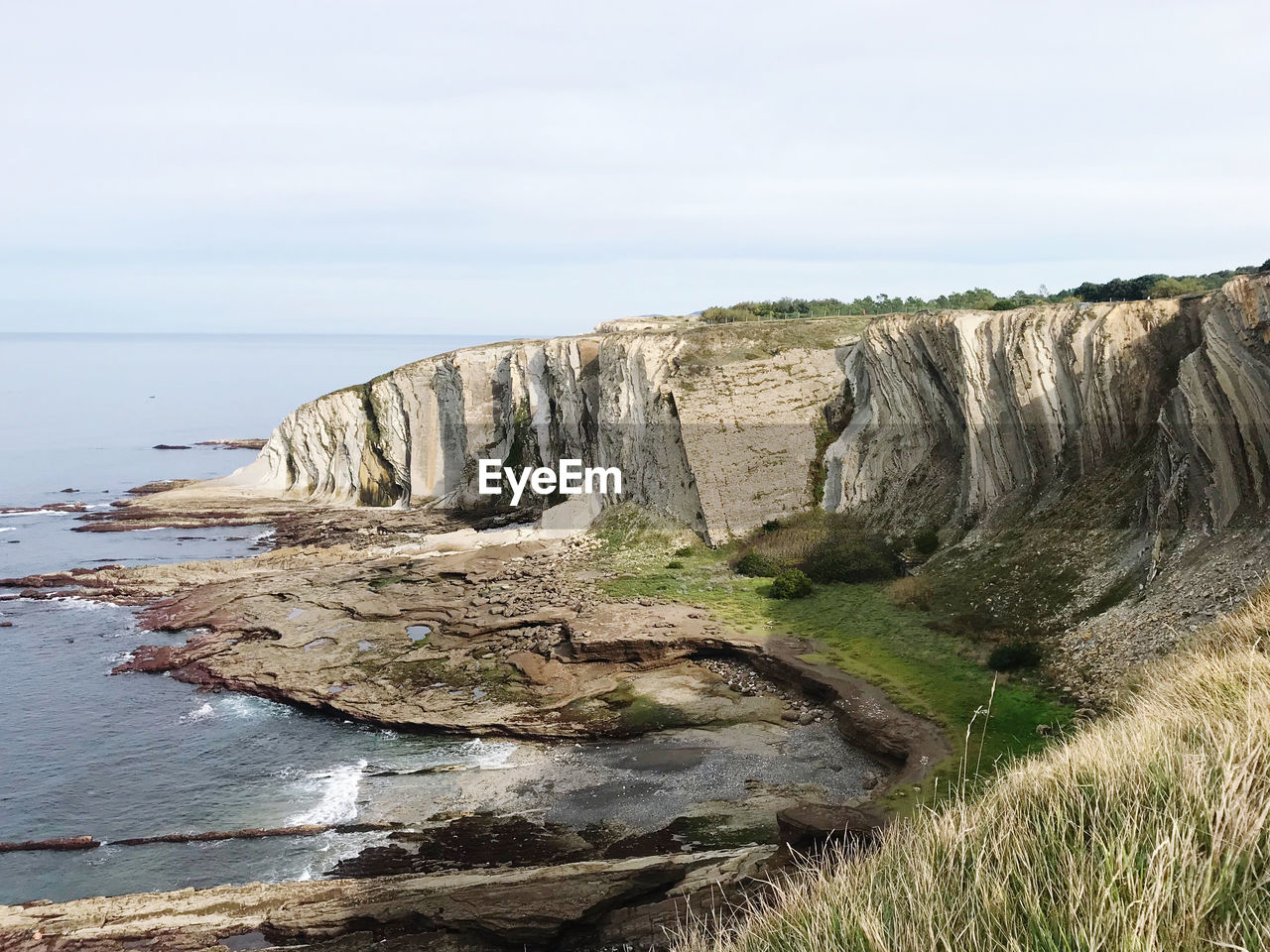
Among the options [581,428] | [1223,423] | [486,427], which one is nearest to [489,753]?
[1223,423]

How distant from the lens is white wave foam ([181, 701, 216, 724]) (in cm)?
3294

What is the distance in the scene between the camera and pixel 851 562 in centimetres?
4075

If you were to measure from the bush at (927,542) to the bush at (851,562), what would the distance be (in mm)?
1245

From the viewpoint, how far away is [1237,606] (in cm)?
2133

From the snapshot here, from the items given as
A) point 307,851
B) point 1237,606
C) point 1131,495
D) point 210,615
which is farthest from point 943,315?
point 210,615

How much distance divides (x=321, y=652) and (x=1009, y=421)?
31.6 metres

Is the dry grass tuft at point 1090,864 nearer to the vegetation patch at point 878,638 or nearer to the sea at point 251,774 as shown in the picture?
the vegetation patch at point 878,638

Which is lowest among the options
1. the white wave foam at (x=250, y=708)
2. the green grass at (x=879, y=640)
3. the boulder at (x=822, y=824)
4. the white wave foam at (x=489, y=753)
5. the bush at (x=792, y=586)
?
the white wave foam at (x=489, y=753)

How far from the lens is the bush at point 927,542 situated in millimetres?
40281

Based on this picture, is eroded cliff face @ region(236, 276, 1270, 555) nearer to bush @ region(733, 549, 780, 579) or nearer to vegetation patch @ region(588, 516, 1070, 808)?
bush @ region(733, 549, 780, 579)

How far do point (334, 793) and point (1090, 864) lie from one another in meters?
23.7

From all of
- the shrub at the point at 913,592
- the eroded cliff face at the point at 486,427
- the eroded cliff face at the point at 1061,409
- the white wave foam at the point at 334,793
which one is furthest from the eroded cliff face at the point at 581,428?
the white wave foam at the point at 334,793

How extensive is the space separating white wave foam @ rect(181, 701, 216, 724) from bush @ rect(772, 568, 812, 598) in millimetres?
23502

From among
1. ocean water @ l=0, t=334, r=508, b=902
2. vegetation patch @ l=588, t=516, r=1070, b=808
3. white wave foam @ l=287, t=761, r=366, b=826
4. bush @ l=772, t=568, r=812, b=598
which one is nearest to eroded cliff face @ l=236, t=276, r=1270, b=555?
vegetation patch @ l=588, t=516, r=1070, b=808
